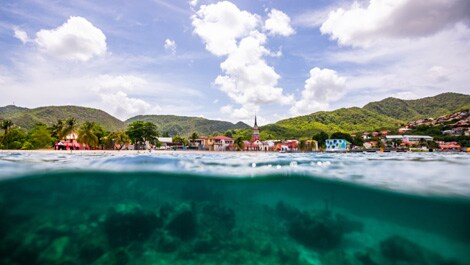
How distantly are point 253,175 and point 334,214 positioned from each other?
486 cm

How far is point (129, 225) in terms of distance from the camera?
504 inches

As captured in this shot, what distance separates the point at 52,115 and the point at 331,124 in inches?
6112

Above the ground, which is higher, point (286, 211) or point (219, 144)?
point (219, 144)

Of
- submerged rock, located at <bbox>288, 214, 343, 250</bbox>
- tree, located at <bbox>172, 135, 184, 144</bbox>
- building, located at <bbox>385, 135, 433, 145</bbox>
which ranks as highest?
tree, located at <bbox>172, 135, 184, 144</bbox>

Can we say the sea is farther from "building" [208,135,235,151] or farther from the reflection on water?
"building" [208,135,235,151]

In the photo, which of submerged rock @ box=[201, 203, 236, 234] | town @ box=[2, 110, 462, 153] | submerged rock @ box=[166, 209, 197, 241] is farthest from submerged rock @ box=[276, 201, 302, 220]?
town @ box=[2, 110, 462, 153]

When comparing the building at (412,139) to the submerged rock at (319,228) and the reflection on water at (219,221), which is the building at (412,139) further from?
the submerged rock at (319,228)

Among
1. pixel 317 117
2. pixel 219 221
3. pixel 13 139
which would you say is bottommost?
pixel 219 221

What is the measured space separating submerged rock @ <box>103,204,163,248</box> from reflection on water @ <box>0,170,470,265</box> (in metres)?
0.05

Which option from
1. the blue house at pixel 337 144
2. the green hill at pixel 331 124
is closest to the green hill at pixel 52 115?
the green hill at pixel 331 124

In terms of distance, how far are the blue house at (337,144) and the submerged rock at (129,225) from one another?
90696 millimetres

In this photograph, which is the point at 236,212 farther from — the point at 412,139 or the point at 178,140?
the point at 412,139

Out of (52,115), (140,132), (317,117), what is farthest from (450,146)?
(52,115)

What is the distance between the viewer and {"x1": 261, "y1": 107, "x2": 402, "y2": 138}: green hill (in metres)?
149
